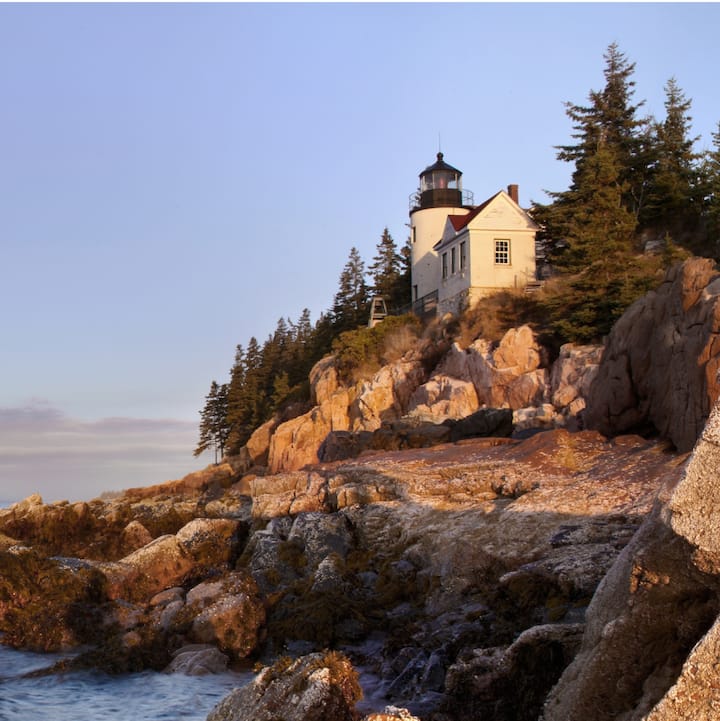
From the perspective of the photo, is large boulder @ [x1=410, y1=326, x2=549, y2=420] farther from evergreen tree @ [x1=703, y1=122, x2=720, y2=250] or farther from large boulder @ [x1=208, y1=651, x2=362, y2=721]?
large boulder @ [x1=208, y1=651, x2=362, y2=721]

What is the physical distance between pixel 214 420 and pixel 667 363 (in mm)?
61445

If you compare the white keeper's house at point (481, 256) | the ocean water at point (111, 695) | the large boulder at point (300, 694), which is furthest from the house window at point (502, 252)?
the large boulder at point (300, 694)

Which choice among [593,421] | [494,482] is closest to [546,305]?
[593,421]

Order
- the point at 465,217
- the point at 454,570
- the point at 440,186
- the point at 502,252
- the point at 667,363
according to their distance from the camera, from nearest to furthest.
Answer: the point at 454,570 → the point at 667,363 → the point at 502,252 → the point at 465,217 → the point at 440,186

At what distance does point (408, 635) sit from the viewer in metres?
12.7

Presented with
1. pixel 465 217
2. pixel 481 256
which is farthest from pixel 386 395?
pixel 465 217

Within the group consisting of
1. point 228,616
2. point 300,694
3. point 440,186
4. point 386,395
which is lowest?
point 228,616

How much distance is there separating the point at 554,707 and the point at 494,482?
1120 centimetres

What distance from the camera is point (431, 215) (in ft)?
185

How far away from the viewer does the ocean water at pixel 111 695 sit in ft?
37.8

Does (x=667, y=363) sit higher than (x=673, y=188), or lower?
lower

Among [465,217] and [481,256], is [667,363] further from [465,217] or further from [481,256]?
[465,217]

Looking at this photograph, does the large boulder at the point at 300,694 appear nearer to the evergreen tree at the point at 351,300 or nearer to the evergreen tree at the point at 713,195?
the evergreen tree at the point at 713,195

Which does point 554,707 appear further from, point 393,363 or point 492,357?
point 393,363
